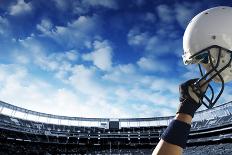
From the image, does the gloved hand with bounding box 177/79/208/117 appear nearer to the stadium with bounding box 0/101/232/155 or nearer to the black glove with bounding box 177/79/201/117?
the black glove with bounding box 177/79/201/117

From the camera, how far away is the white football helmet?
242 centimetres

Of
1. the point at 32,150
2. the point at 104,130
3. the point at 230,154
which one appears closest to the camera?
the point at 230,154

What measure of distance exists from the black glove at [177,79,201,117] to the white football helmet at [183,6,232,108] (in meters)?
0.27

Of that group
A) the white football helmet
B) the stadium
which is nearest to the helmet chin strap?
the white football helmet

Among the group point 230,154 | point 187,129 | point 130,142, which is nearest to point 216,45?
point 187,129

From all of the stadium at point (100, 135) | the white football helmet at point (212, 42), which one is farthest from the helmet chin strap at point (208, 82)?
the stadium at point (100, 135)

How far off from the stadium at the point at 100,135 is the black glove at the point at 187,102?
141 feet

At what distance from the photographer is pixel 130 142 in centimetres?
5362

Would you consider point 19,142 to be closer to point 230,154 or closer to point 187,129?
point 230,154

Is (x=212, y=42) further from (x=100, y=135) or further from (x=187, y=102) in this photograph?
(x=100, y=135)

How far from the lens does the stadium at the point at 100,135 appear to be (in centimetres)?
4594

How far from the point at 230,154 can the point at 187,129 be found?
38.4 m

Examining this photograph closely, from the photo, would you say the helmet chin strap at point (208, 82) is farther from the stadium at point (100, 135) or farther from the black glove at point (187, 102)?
the stadium at point (100, 135)

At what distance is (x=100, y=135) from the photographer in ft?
173
